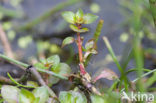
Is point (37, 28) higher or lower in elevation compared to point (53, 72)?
higher

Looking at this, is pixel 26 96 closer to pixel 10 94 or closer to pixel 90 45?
pixel 10 94

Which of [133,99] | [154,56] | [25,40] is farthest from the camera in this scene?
[25,40]

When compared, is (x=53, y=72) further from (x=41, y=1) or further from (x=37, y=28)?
(x=41, y=1)

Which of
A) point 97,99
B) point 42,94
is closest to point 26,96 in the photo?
point 42,94

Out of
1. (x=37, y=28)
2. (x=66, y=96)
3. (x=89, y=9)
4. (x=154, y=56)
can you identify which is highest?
(x=89, y=9)

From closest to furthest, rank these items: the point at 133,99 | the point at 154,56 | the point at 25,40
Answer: the point at 133,99
the point at 154,56
the point at 25,40

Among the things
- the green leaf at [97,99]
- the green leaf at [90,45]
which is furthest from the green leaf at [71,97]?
the green leaf at [90,45]

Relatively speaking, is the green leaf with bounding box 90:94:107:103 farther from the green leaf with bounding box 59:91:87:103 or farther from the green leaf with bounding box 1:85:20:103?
the green leaf with bounding box 1:85:20:103

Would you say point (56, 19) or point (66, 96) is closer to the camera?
point (66, 96)

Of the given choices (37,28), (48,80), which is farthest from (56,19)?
(48,80)
